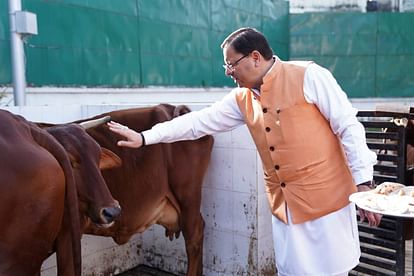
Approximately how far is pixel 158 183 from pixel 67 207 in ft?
4.98

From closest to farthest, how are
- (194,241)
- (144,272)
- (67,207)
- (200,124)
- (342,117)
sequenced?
(67,207) < (342,117) < (200,124) < (194,241) < (144,272)

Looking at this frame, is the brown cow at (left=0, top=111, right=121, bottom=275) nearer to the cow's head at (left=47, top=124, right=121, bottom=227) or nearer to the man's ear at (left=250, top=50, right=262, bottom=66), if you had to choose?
the cow's head at (left=47, top=124, right=121, bottom=227)

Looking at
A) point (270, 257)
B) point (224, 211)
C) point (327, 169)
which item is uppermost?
point (327, 169)

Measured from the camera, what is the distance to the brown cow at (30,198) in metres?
1.68

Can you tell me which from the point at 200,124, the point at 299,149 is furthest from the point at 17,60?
the point at 299,149

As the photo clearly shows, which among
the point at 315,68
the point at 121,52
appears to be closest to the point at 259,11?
the point at 121,52

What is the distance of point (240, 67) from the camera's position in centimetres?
208

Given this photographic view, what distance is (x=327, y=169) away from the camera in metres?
2.10

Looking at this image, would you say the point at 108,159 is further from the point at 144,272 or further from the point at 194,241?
the point at 144,272

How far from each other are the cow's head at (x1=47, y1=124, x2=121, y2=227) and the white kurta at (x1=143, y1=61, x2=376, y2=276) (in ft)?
2.60

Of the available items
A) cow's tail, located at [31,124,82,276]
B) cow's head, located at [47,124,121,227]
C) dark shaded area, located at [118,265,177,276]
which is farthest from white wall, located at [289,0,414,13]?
cow's tail, located at [31,124,82,276]

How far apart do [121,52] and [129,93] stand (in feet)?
2.26

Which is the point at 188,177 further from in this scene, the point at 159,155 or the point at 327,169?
the point at 327,169

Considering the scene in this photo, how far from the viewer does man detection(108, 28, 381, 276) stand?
6.68 feet
